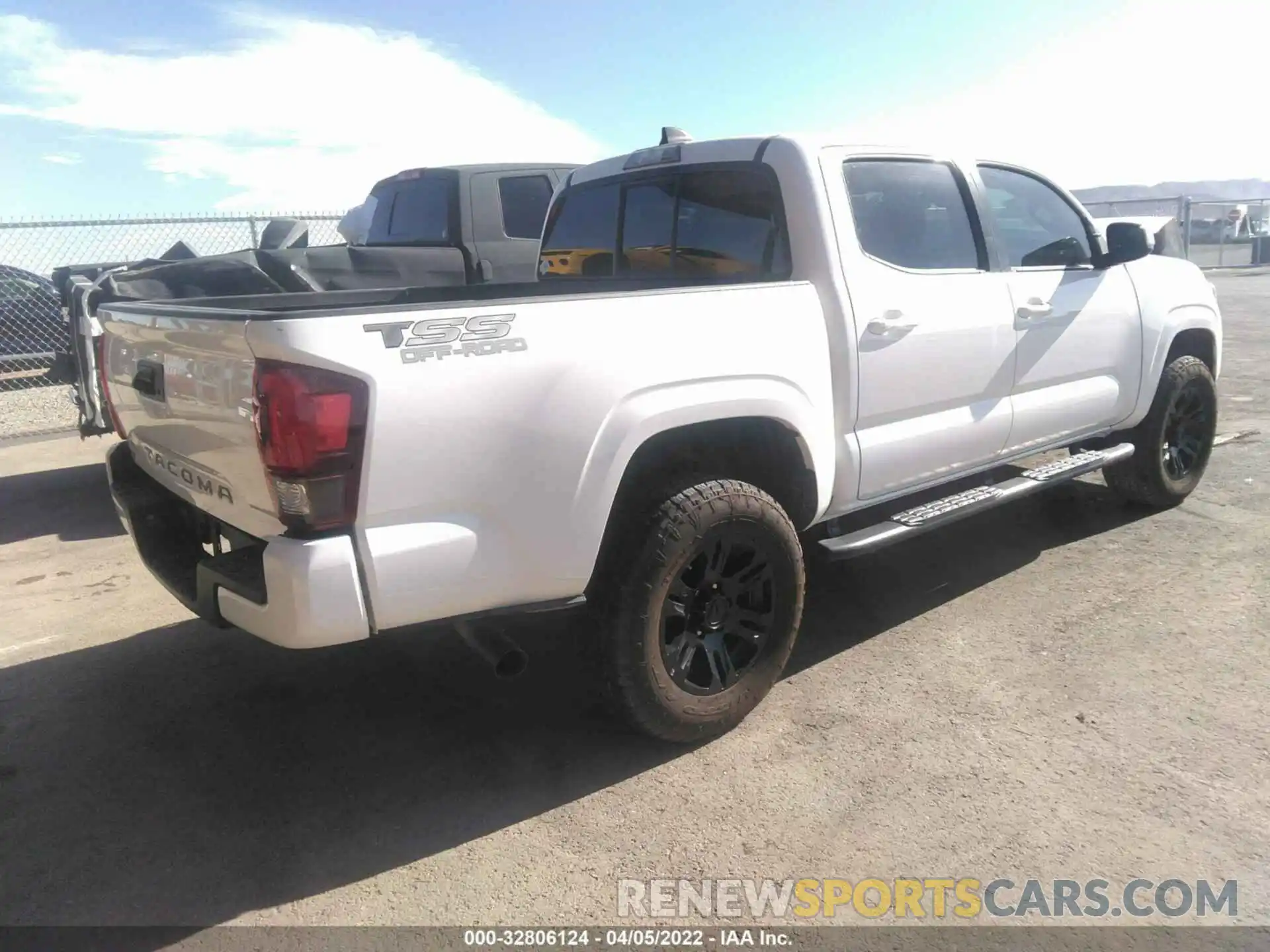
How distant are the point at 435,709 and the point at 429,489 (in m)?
1.37

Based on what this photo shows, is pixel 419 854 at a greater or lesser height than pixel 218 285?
lesser

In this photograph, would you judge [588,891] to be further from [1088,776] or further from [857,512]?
[857,512]

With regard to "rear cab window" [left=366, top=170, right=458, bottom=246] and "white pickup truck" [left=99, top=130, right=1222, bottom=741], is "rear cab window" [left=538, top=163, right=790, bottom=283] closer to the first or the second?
"white pickup truck" [left=99, top=130, right=1222, bottom=741]

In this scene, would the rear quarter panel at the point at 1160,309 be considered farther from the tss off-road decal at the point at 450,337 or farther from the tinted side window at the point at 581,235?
the tss off-road decal at the point at 450,337

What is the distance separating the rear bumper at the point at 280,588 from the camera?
243 centimetres

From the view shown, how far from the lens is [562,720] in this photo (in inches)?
137

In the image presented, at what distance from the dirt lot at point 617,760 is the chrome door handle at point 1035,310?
4.06 ft

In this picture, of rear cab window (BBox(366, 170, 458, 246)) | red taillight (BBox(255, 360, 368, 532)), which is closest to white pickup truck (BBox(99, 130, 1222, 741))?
red taillight (BBox(255, 360, 368, 532))

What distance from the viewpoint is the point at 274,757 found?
10.8 feet

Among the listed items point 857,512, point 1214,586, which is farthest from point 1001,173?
point 1214,586

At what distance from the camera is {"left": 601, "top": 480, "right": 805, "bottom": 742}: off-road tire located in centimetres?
299

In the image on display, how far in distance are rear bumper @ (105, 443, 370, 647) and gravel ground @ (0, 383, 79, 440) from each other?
23.0 feet

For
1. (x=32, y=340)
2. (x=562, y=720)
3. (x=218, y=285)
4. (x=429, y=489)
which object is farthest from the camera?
(x=32, y=340)

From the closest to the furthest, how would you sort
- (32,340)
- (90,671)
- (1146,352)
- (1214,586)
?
(90,671) → (1214,586) → (1146,352) → (32,340)
